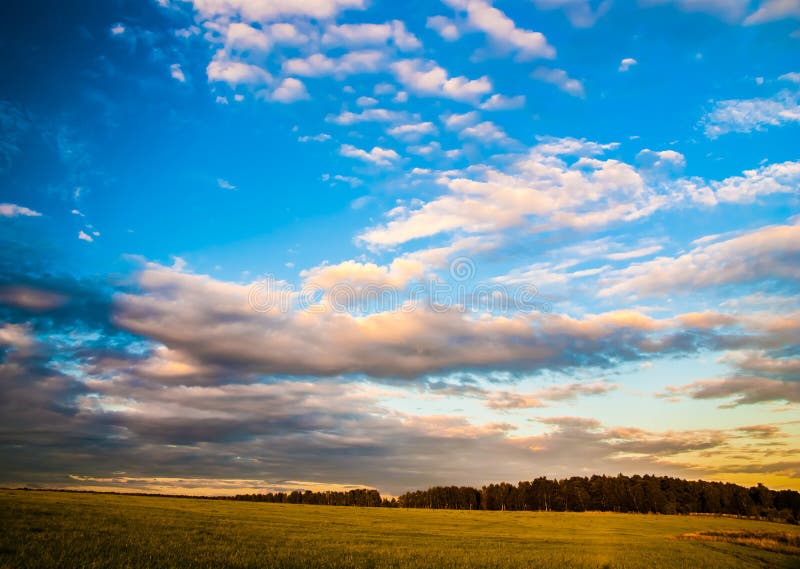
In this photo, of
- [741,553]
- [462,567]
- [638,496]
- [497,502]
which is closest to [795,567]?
[741,553]

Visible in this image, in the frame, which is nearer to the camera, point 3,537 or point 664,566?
point 3,537

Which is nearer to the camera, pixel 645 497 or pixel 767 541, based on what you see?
pixel 767 541

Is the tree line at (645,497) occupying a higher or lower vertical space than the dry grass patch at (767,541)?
lower

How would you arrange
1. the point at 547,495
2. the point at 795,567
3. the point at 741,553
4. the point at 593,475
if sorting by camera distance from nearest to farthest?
the point at 795,567 → the point at 741,553 → the point at 547,495 → the point at 593,475

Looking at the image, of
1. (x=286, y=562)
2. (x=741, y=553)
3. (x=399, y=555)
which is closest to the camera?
(x=286, y=562)

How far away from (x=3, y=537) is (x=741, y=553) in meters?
51.9

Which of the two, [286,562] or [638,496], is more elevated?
[286,562]

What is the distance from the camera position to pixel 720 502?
172125 mm

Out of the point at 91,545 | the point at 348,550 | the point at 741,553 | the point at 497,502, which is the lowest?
the point at 497,502

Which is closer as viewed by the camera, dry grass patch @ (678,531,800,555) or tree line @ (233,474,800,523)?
dry grass patch @ (678,531,800,555)

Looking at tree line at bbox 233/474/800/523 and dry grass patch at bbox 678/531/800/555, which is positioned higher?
dry grass patch at bbox 678/531/800/555

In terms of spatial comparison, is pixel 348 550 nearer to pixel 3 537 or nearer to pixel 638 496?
pixel 3 537

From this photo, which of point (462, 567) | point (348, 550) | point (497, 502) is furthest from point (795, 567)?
point (497, 502)

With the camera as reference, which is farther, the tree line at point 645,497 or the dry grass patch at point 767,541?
the tree line at point 645,497
